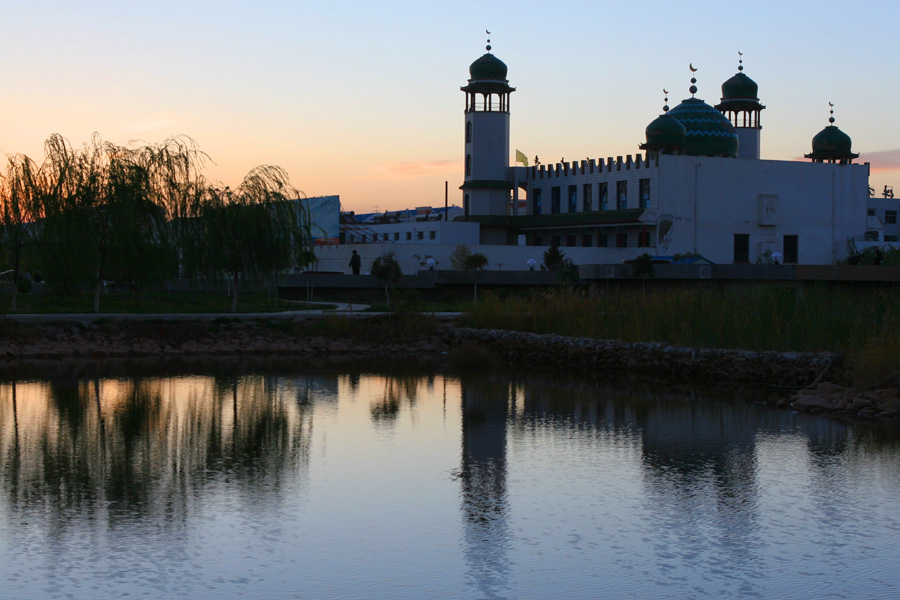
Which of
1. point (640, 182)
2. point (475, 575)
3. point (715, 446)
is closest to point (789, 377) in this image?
point (715, 446)

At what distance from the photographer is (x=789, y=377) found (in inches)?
806

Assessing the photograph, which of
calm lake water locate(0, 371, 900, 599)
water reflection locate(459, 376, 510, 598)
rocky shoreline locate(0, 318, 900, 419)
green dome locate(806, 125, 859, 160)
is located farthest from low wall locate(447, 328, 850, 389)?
green dome locate(806, 125, 859, 160)

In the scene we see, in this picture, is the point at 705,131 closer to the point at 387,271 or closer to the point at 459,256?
the point at 459,256

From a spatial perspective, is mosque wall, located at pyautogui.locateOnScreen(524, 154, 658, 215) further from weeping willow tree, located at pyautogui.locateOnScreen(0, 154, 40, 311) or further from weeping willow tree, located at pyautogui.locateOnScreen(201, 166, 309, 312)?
weeping willow tree, located at pyautogui.locateOnScreen(0, 154, 40, 311)

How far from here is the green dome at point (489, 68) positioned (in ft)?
201

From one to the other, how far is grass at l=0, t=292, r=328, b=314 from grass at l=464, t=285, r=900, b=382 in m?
10.5

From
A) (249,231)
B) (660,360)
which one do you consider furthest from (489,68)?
(660,360)

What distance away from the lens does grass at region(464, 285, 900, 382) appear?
759 inches

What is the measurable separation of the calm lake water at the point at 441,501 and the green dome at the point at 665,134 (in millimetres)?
40842

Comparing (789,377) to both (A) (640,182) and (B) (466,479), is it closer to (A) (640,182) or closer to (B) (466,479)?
(B) (466,479)

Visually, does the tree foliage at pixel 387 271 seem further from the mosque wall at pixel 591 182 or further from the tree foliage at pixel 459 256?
the mosque wall at pixel 591 182

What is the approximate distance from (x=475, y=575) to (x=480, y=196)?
182 ft

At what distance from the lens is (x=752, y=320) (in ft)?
73.4

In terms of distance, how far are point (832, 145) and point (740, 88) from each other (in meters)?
6.72
